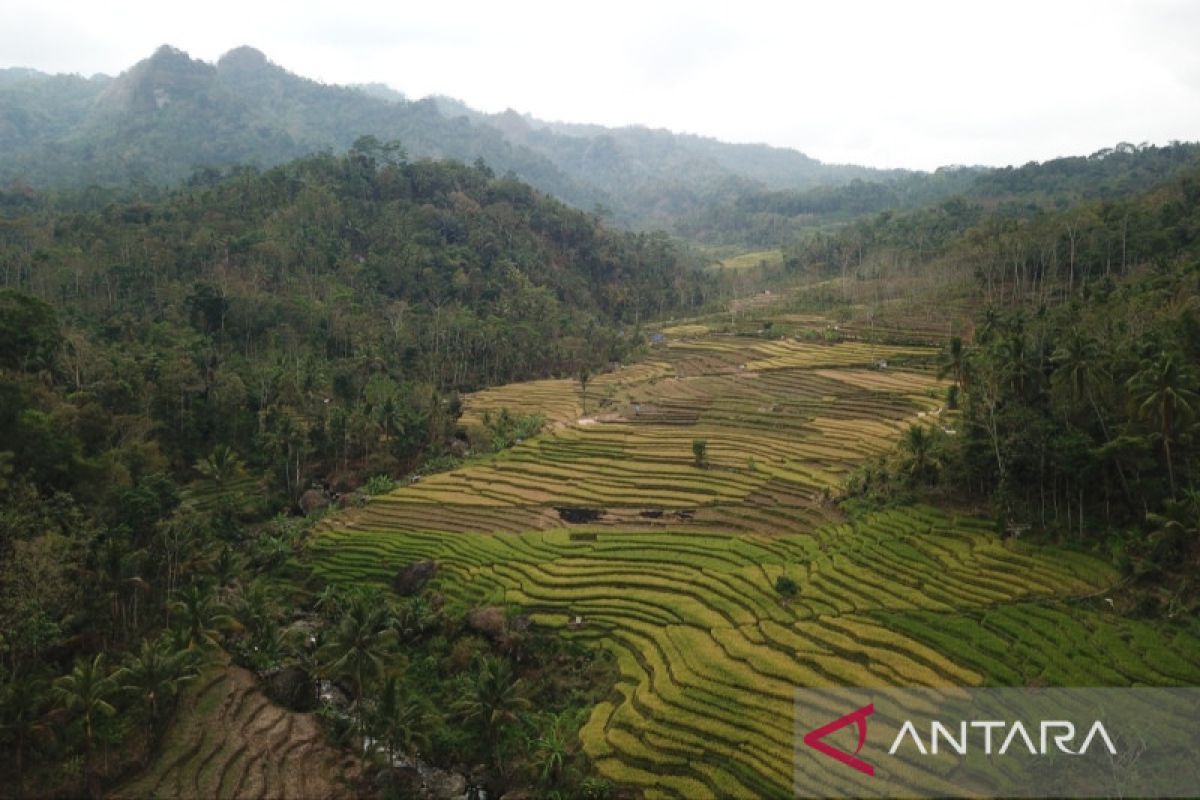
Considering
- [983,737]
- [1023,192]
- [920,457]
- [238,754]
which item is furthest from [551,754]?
[1023,192]

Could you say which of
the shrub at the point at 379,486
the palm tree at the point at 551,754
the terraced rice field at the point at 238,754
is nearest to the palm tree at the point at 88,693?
the terraced rice field at the point at 238,754

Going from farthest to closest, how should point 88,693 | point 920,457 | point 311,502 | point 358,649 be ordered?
point 311,502 < point 920,457 < point 358,649 < point 88,693

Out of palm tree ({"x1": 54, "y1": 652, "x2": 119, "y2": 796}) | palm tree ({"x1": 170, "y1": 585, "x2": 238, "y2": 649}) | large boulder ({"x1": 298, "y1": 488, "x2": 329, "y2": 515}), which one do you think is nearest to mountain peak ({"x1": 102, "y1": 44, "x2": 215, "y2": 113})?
large boulder ({"x1": 298, "y1": 488, "x2": 329, "y2": 515})

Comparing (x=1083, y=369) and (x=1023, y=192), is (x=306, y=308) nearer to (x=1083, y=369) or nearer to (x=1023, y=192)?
(x=1083, y=369)

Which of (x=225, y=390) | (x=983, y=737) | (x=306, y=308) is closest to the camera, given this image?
(x=983, y=737)

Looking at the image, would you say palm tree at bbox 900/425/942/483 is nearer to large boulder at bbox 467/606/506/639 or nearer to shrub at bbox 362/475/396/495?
large boulder at bbox 467/606/506/639

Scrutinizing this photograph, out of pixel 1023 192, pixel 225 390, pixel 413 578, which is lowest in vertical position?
pixel 413 578

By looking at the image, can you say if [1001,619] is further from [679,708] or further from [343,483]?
[343,483]

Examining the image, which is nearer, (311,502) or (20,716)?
(20,716)

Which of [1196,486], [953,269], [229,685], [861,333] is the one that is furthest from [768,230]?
[229,685]
